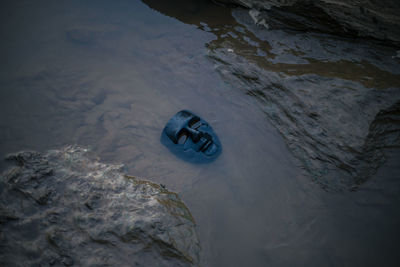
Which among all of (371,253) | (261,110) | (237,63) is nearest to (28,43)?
(237,63)

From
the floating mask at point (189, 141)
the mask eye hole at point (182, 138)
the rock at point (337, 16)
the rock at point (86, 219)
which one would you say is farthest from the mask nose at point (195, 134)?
the rock at point (337, 16)

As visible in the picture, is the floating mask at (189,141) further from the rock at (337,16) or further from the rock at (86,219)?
the rock at (337,16)

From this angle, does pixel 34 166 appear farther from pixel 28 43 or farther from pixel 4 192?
pixel 28 43

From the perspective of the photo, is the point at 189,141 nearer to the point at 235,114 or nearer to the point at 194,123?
the point at 194,123

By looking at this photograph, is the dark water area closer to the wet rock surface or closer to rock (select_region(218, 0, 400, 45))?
the wet rock surface

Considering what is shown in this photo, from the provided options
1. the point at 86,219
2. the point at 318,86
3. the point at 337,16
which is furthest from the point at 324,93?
the point at 86,219

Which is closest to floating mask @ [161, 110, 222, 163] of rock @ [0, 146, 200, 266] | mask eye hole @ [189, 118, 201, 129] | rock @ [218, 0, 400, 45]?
mask eye hole @ [189, 118, 201, 129]
